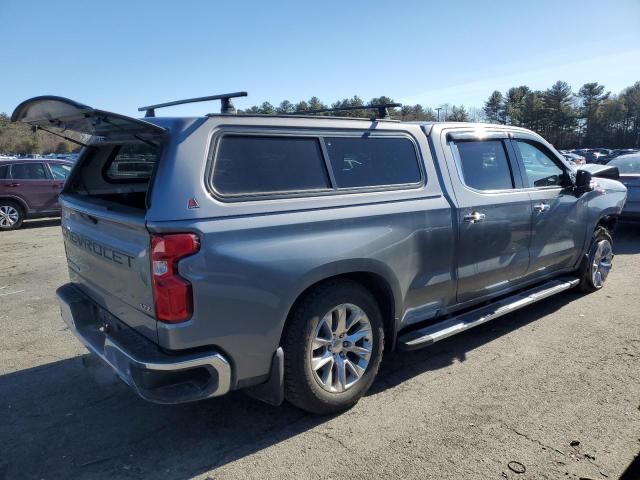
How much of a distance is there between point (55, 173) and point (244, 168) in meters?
12.1

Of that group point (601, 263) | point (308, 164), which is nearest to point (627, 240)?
point (601, 263)

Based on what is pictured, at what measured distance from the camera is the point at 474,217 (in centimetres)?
399

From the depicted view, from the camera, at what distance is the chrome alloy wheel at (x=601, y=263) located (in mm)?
5793

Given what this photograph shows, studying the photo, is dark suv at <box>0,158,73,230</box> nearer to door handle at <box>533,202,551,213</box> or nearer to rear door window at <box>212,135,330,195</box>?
rear door window at <box>212,135,330,195</box>

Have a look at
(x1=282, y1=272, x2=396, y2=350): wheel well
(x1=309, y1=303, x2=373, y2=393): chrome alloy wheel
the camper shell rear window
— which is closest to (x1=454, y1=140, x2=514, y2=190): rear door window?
the camper shell rear window

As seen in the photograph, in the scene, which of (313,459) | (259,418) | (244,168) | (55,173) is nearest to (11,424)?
Result: (259,418)

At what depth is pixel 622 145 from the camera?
79.2 m

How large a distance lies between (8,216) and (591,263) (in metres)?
12.9

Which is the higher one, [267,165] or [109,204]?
[267,165]

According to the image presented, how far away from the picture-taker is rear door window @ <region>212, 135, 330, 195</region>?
111 inches

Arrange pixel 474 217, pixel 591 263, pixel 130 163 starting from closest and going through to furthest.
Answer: pixel 130 163, pixel 474 217, pixel 591 263

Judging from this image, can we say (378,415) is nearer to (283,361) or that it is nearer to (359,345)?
(359,345)

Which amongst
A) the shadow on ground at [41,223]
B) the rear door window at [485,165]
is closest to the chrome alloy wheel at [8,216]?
the shadow on ground at [41,223]

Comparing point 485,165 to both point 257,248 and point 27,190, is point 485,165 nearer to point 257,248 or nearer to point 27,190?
point 257,248
